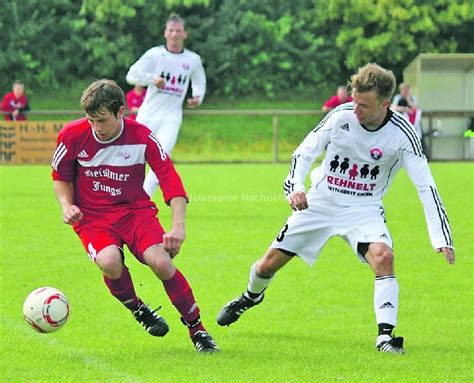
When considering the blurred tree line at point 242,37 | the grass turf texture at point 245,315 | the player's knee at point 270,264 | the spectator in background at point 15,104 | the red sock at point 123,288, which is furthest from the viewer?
the blurred tree line at point 242,37

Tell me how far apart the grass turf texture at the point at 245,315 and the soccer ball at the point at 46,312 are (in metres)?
0.17

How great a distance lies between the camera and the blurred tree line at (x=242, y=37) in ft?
125

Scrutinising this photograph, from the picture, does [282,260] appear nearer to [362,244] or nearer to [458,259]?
[362,244]

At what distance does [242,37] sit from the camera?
132 ft

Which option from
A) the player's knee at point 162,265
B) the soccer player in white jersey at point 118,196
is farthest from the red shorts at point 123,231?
the player's knee at point 162,265

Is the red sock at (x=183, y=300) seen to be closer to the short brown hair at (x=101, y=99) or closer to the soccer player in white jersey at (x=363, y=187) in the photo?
the soccer player in white jersey at (x=363, y=187)

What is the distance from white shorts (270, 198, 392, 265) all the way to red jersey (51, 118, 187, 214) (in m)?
0.91

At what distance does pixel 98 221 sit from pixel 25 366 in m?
0.99

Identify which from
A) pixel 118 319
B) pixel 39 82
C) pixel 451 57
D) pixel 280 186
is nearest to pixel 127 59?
pixel 39 82

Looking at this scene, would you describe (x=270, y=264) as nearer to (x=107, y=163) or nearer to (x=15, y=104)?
(x=107, y=163)

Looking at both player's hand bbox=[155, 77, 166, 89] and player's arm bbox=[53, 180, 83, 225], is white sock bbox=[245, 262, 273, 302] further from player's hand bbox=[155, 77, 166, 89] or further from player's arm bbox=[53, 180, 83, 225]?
player's hand bbox=[155, 77, 166, 89]

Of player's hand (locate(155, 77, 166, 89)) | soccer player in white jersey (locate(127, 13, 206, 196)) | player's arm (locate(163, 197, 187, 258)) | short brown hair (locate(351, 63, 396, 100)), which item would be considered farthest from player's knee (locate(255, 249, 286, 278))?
soccer player in white jersey (locate(127, 13, 206, 196))

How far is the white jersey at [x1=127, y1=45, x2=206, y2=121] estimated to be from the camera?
13844mm

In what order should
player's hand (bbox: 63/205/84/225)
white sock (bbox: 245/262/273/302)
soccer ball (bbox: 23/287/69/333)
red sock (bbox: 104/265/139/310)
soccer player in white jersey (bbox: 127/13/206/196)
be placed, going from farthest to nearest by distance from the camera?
soccer player in white jersey (bbox: 127/13/206/196)
white sock (bbox: 245/262/273/302)
red sock (bbox: 104/265/139/310)
soccer ball (bbox: 23/287/69/333)
player's hand (bbox: 63/205/84/225)
